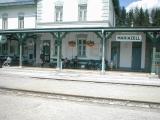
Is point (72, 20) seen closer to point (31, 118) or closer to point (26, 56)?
point (26, 56)

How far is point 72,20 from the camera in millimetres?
20578

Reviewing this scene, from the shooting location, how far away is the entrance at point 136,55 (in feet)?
63.6

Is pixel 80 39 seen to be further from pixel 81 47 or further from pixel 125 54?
pixel 125 54

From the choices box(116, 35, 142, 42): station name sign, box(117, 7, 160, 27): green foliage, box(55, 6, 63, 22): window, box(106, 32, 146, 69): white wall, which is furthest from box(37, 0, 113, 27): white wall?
box(117, 7, 160, 27): green foliage

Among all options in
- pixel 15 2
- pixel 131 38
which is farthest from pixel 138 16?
pixel 131 38

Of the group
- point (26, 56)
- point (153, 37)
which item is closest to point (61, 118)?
Answer: point (153, 37)

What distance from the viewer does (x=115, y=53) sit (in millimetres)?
20031

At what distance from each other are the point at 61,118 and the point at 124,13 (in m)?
70.7

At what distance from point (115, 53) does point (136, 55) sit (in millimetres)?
1780

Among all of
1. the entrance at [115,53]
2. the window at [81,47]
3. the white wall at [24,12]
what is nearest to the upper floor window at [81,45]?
the window at [81,47]

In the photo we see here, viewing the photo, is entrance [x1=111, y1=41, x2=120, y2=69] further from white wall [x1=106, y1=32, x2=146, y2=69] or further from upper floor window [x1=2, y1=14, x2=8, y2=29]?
upper floor window [x1=2, y1=14, x2=8, y2=29]

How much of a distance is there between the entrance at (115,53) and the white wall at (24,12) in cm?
849

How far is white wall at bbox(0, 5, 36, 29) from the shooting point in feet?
76.3

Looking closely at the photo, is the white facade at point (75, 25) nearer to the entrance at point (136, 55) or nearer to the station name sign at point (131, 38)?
the entrance at point (136, 55)
